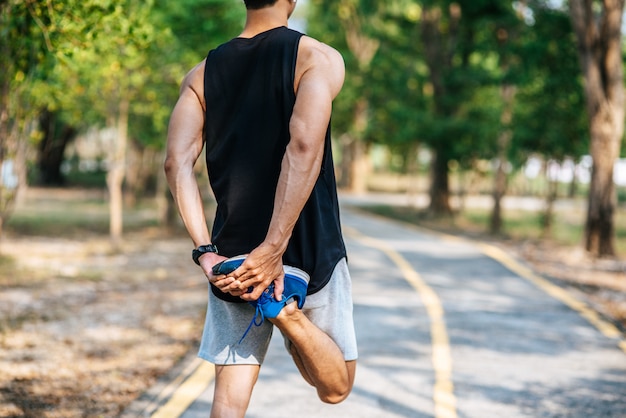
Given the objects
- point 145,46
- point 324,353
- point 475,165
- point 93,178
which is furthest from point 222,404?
point 93,178

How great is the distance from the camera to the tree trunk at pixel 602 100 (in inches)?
589

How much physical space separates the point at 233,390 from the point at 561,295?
26.4 feet

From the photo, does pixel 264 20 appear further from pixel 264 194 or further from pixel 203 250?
pixel 203 250

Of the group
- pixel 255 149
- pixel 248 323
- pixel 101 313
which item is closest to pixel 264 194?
pixel 255 149

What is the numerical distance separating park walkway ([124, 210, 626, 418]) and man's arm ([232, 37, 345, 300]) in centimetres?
253

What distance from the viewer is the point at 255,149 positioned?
310 centimetres

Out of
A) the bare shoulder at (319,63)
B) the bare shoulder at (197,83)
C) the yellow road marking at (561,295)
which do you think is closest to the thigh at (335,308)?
the bare shoulder at (319,63)

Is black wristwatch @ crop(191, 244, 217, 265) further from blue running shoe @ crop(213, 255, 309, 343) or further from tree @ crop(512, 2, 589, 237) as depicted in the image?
tree @ crop(512, 2, 589, 237)

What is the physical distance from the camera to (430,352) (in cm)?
717

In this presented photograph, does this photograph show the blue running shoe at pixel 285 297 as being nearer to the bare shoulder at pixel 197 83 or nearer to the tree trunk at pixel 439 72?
the bare shoulder at pixel 197 83

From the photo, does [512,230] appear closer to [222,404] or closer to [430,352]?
[430,352]

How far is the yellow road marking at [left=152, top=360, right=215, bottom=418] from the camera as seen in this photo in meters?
5.31

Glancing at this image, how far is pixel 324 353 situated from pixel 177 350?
4.71 meters

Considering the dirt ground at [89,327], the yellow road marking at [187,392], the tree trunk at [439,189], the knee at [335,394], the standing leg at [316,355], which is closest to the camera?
the standing leg at [316,355]
